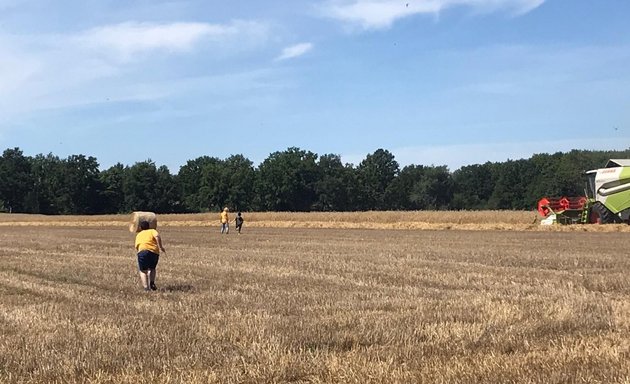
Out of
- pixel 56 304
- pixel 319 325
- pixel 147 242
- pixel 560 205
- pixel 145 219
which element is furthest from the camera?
pixel 560 205

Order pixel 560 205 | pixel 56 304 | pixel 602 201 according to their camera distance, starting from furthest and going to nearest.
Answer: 1. pixel 560 205
2. pixel 602 201
3. pixel 56 304

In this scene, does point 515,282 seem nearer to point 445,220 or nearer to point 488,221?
point 488,221

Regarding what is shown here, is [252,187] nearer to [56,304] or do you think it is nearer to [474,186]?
[474,186]

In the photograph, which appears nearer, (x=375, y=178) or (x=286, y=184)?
(x=286, y=184)

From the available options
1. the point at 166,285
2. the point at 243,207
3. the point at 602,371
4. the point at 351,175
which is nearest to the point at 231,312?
the point at 166,285

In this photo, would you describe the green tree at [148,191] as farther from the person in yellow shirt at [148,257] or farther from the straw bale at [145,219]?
the person in yellow shirt at [148,257]

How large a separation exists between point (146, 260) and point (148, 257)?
81mm

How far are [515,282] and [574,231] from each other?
2564 cm

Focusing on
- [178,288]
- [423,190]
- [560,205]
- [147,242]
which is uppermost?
[423,190]

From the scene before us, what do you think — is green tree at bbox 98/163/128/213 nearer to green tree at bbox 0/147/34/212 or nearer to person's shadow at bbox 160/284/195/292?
green tree at bbox 0/147/34/212

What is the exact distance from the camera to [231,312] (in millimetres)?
9531

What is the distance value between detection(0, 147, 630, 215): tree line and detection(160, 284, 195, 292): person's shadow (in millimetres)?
111223

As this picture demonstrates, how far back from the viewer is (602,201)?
124 ft

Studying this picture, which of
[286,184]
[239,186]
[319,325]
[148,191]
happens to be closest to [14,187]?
[148,191]
